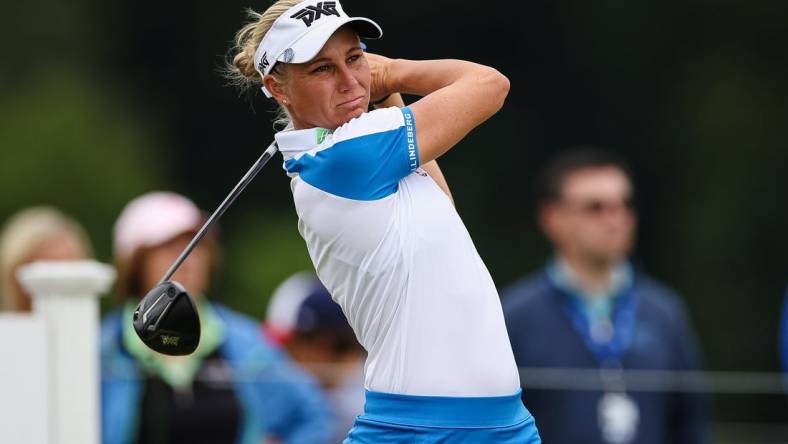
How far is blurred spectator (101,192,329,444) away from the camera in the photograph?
250 inches

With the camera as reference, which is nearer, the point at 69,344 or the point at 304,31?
the point at 304,31

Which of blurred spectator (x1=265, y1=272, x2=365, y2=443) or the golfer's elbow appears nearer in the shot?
the golfer's elbow

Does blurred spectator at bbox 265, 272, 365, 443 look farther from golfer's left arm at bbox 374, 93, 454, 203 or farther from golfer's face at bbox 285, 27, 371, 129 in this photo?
golfer's face at bbox 285, 27, 371, 129

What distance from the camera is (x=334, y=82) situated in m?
4.35

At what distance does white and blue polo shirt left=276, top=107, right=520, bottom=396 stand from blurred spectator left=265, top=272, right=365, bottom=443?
117 inches

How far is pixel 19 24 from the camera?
32.7 meters

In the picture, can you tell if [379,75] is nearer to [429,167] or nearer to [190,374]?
[429,167]

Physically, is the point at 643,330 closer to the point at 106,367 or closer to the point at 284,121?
the point at 106,367

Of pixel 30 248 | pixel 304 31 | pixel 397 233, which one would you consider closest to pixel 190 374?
pixel 30 248

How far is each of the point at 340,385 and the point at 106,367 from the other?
1290mm

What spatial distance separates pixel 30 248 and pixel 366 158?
2776mm

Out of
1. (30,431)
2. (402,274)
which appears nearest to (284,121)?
(402,274)

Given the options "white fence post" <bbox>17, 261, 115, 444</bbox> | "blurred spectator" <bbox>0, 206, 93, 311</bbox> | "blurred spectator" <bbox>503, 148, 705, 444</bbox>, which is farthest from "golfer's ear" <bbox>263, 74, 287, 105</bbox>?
"blurred spectator" <bbox>503, 148, 705, 444</bbox>

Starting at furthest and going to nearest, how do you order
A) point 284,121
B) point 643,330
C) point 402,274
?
point 643,330 < point 284,121 < point 402,274
